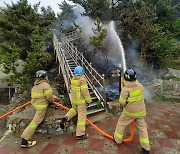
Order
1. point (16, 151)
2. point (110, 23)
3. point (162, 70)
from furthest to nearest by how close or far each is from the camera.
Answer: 1. point (110, 23)
2. point (162, 70)
3. point (16, 151)

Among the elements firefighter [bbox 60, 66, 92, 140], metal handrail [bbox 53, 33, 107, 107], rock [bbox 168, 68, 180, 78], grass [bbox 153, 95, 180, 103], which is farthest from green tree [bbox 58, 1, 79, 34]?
firefighter [bbox 60, 66, 92, 140]

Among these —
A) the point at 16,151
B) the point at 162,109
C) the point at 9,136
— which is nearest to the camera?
the point at 16,151

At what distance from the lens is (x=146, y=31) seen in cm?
1283

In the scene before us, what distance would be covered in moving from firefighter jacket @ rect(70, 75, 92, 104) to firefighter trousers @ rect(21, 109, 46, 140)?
37.0 inches

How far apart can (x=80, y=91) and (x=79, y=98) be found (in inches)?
7.4

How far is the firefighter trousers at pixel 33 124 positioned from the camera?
16.4 ft

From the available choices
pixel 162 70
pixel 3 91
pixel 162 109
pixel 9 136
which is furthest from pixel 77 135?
pixel 3 91

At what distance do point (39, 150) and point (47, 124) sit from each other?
778mm

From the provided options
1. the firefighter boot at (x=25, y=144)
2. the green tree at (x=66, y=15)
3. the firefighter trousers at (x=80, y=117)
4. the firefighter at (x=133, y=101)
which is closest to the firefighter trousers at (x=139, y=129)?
the firefighter at (x=133, y=101)

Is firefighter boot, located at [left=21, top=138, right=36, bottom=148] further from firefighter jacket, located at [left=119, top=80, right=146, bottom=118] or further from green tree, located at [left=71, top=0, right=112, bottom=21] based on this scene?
green tree, located at [left=71, top=0, right=112, bottom=21]

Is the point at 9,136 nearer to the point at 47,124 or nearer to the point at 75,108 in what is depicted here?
the point at 47,124

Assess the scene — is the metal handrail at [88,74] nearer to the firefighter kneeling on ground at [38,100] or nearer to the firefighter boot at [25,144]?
the firefighter kneeling on ground at [38,100]

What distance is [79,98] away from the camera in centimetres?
524

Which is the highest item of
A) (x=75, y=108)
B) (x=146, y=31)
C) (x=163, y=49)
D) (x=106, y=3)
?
(x=106, y=3)
